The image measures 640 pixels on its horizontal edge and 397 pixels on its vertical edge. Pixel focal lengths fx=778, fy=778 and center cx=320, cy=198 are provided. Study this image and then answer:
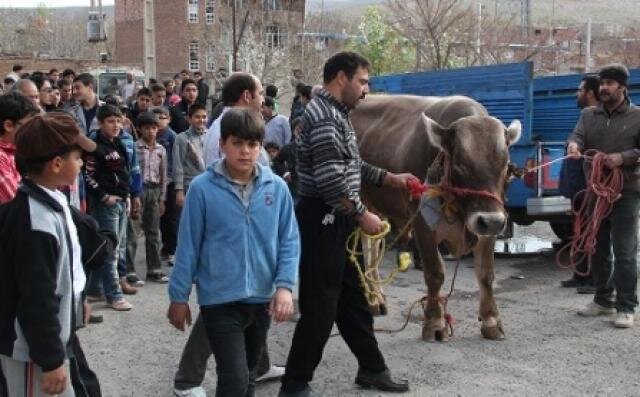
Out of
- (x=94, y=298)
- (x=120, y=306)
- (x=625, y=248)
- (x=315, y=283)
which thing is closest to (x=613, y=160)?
(x=625, y=248)

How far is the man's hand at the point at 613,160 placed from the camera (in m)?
6.31

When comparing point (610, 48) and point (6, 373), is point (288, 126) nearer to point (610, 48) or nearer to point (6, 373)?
point (6, 373)

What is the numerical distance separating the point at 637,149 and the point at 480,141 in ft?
5.64

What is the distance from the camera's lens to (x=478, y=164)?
5465 millimetres

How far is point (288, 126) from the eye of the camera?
964 cm

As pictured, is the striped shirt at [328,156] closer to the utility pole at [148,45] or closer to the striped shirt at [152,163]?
the striped shirt at [152,163]

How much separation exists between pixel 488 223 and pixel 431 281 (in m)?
1.04

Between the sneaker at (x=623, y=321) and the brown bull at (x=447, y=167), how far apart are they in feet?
3.34

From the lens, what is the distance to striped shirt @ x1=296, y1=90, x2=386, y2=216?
14.4ft

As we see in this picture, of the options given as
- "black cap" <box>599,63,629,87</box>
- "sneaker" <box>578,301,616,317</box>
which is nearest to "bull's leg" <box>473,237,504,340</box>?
"sneaker" <box>578,301,616,317</box>

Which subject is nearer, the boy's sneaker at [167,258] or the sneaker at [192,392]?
the sneaker at [192,392]

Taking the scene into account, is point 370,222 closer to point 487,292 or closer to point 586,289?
point 487,292

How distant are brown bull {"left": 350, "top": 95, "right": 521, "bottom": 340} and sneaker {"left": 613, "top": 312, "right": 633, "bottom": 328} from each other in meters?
1.02

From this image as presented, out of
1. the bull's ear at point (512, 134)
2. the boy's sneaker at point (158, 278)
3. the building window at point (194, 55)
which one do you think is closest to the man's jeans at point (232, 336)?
the bull's ear at point (512, 134)
